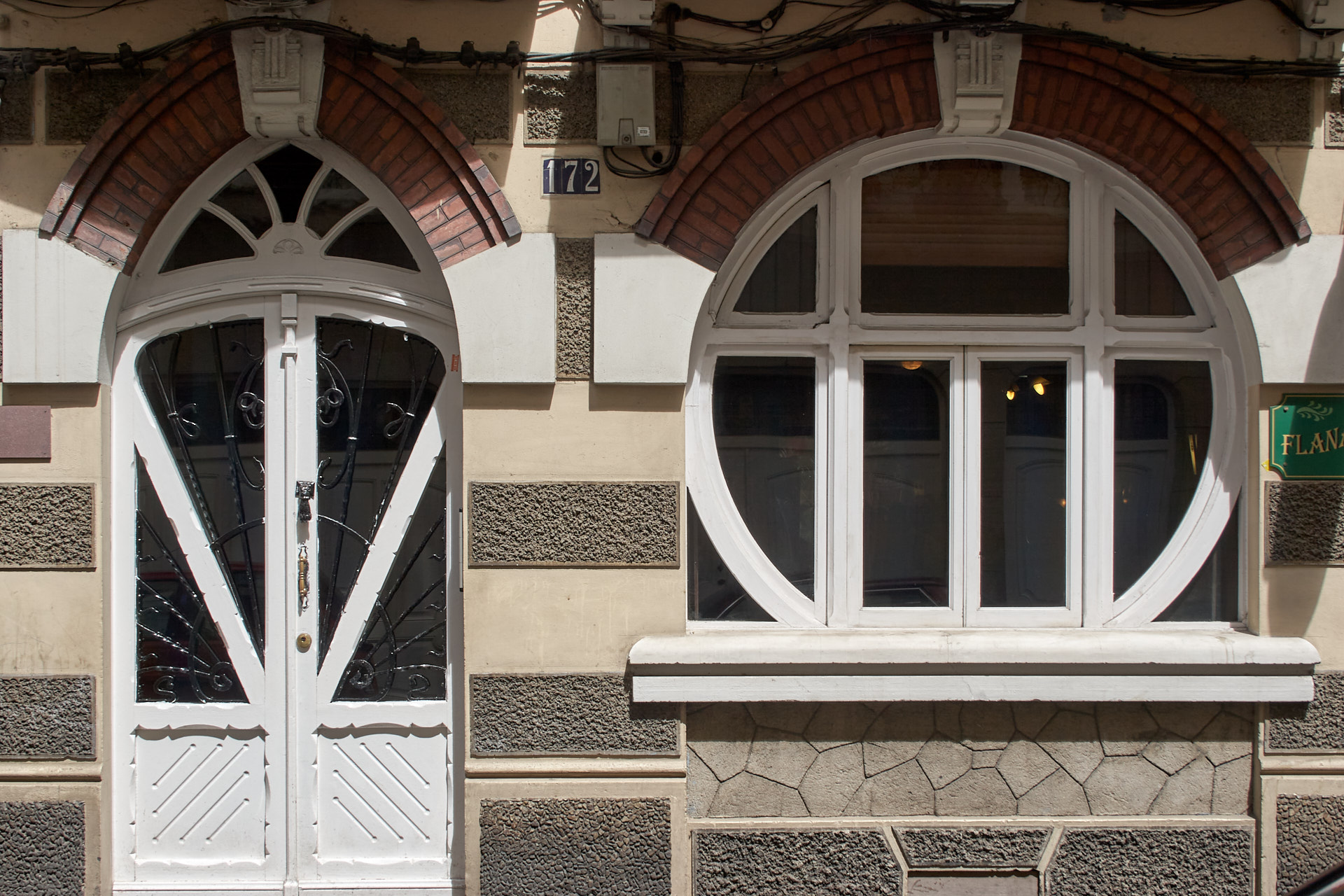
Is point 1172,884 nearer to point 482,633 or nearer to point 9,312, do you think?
point 482,633

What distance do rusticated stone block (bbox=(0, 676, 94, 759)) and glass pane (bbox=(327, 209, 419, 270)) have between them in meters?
2.12

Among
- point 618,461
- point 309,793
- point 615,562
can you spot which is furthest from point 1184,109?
point 309,793

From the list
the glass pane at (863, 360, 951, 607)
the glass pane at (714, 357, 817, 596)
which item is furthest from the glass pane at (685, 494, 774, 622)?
the glass pane at (863, 360, 951, 607)

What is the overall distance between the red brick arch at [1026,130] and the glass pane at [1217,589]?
1.18 metres

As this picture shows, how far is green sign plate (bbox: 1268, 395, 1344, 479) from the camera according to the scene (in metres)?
3.80

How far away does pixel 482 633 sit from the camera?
3.77m

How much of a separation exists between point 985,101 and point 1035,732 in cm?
266

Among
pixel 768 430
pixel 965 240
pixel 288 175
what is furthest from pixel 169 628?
pixel 965 240

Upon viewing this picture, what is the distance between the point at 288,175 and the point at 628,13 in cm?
164

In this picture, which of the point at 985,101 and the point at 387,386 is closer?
the point at 985,101

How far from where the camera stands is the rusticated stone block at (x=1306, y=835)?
12.6 ft

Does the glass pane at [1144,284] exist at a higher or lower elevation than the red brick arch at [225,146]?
lower

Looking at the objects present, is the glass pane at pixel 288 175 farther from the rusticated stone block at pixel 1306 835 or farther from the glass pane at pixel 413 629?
the rusticated stone block at pixel 1306 835

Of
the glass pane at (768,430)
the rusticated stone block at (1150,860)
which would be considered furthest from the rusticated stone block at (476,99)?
the rusticated stone block at (1150,860)
